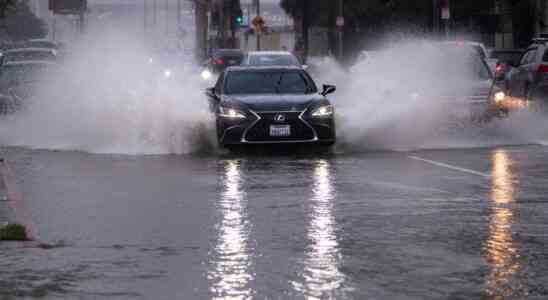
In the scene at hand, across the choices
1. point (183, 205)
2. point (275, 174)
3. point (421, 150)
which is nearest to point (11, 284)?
point (183, 205)

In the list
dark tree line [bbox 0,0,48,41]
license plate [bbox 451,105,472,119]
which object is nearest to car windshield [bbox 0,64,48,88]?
license plate [bbox 451,105,472,119]

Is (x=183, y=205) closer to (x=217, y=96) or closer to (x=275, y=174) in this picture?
(x=275, y=174)

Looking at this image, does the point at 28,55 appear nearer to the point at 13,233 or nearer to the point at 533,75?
the point at 533,75

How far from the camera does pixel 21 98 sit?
30375mm

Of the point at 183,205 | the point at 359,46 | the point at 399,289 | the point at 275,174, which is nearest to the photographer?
the point at 399,289

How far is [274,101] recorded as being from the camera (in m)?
22.0

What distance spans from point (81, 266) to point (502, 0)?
5657 cm

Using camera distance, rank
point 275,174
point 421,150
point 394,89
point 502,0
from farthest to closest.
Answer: point 502,0 < point 394,89 < point 421,150 < point 275,174

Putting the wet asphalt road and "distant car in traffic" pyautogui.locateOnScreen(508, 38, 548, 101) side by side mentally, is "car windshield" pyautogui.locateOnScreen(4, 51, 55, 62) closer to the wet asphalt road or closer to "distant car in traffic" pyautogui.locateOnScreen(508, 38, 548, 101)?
"distant car in traffic" pyautogui.locateOnScreen(508, 38, 548, 101)

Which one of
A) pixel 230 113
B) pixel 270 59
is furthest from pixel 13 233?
pixel 270 59

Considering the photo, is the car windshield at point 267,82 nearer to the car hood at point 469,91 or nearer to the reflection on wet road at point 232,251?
the car hood at point 469,91

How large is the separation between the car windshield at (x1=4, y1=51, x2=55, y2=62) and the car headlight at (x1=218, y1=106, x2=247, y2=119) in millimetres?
25265

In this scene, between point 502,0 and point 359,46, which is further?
point 359,46

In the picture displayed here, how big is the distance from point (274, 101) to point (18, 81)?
420 inches
